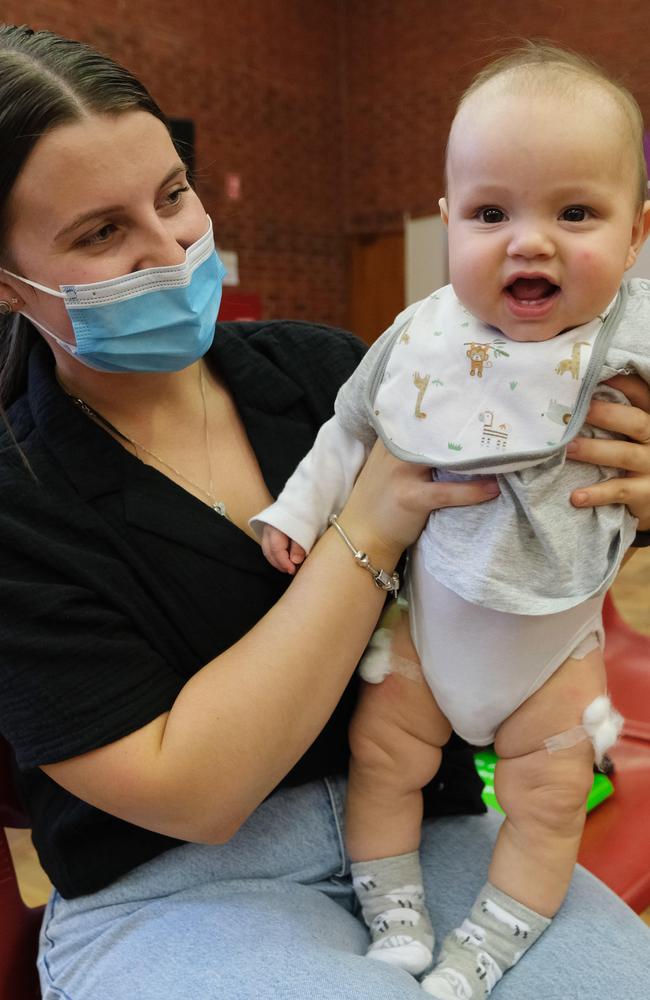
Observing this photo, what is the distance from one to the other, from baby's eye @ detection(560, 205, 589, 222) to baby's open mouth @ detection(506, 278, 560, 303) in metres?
0.07

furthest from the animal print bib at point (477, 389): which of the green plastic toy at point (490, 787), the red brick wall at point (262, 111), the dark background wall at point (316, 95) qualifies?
the dark background wall at point (316, 95)

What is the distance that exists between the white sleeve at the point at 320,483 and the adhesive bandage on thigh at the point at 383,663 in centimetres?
17

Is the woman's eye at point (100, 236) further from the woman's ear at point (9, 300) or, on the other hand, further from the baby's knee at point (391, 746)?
the baby's knee at point (391, 746)

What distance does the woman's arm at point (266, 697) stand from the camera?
39.4 inches

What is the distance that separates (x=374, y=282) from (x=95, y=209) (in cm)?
768

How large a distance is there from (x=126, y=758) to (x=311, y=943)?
1.07 ft

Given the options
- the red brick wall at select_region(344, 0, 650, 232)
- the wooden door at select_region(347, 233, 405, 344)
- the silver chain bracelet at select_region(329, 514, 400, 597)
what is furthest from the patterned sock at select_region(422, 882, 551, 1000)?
the wooden door at select_region(347, 233, 405, 344)

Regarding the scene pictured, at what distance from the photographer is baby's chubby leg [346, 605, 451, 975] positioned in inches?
46.0

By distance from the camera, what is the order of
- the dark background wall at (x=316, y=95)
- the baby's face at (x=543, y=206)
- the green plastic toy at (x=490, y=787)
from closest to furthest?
the baby's face at (x=543, y=206) < the green plastic toy at (x=490, y=787) < the dark background wall at (x=316, y=95)

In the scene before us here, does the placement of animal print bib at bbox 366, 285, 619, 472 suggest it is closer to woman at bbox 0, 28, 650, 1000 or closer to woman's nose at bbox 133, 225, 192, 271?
woman at bbox 0, 28, 650, 1000

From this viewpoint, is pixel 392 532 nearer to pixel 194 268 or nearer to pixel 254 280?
pixel 194 268

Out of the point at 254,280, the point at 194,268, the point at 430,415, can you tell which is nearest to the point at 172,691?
the point at 430,415

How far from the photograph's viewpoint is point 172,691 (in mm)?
1066

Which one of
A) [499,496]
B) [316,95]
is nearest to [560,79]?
[499,496]
